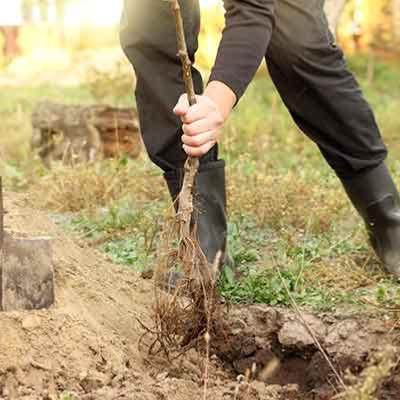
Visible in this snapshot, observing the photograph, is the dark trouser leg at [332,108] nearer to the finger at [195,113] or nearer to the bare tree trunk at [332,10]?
the finger at [195,113]

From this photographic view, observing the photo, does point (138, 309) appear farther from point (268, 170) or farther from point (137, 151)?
point (137, 151)

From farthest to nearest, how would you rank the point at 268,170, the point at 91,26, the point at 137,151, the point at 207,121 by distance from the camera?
1. the point at 91,26
2. the point at 137,151
3. the point at 268,170
4. the point at 207,121

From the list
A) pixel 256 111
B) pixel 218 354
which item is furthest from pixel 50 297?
pixel 256 111

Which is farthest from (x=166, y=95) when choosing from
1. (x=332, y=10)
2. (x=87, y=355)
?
(x=332, y=10)

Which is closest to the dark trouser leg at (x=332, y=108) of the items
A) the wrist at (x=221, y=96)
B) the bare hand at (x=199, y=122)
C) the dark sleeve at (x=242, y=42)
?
the dark sleeve at (x=242, y=42)

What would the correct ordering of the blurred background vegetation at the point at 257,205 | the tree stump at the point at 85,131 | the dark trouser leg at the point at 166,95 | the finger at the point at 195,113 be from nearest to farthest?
the finger at the point at 195,113 → the dark trouser leg at the point at 166,95 → the blurred background vegetation at the point at 257,205 → the tree stump at the point at 85,131

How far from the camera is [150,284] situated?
12.1 ft

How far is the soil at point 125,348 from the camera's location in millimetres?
2742

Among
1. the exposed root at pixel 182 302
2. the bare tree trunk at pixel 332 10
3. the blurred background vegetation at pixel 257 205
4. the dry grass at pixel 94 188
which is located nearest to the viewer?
the exposed root at pixel 182 302

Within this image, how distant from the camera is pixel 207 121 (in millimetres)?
2723

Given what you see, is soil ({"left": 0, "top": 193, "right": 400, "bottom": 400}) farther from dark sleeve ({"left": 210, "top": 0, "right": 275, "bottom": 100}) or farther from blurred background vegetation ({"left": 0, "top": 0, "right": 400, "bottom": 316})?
dark sleeve ({"left": 210, "top": 0, "right": 275, "bottom": 100})

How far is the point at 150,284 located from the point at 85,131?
358 cm

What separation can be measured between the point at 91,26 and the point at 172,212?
20.4 metres

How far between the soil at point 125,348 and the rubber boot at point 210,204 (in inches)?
10.4
